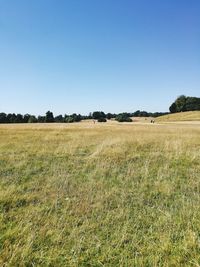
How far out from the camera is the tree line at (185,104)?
13425cm

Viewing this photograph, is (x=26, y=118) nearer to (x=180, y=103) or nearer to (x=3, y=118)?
(x=3, y=118)

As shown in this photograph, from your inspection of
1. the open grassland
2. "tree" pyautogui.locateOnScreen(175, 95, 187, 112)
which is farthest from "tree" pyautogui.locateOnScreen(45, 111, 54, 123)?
the open grassland

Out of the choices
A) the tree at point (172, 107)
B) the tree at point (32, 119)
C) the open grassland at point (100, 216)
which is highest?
the tree at point (172, 107)

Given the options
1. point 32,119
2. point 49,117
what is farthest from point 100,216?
point 49,117

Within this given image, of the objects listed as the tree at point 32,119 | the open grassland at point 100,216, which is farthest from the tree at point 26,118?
the open grassland at point 100,216

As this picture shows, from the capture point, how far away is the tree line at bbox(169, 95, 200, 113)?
134 m

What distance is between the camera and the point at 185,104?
136625mm

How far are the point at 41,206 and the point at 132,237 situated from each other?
2606mm

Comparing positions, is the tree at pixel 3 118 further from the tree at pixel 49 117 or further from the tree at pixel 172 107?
the tree at pixel 172 107

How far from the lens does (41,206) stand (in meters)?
7.23

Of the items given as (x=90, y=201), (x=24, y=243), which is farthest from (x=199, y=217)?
(x=24, y=243)

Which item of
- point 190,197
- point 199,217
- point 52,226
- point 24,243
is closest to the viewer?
point 24,243

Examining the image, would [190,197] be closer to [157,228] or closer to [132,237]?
[157,228]

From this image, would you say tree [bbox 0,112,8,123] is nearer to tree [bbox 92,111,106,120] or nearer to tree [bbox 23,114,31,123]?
tree [bbox 23,114,31,123]
